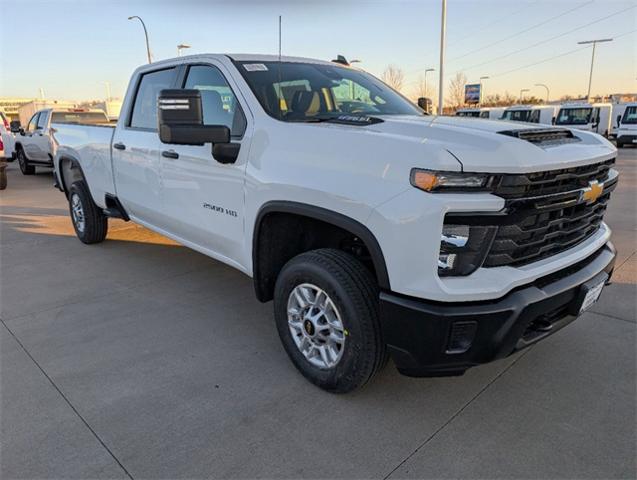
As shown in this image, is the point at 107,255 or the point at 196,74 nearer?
the point at 196,74

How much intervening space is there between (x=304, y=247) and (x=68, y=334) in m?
1.93

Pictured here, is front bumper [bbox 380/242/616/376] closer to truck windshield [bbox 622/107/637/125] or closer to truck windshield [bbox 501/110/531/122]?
truck windshield [bbox 622/107/637/125]

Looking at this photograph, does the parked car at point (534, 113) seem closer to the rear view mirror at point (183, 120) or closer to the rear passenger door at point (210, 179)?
the rear passenger door at point (210, 179)

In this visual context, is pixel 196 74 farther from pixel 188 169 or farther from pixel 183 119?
pixel 183 119

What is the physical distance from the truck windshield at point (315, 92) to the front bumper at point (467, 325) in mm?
1483

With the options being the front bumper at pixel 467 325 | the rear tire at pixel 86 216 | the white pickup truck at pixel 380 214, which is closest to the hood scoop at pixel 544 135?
the white pickup truck at pixel 380 214

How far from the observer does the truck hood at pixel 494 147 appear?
6.74 feet

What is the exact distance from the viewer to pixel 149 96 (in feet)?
14.7

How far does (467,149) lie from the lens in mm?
2100

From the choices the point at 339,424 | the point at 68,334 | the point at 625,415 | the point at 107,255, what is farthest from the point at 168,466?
the point at 107,255

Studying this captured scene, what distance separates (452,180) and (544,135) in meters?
0.76

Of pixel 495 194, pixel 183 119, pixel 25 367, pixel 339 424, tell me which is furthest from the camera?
pixel 25 367

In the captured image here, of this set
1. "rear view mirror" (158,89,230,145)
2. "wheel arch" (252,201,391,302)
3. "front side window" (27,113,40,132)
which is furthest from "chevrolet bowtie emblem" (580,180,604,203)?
"front side window" (27,113,40,132)

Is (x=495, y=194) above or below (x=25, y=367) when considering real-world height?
above
